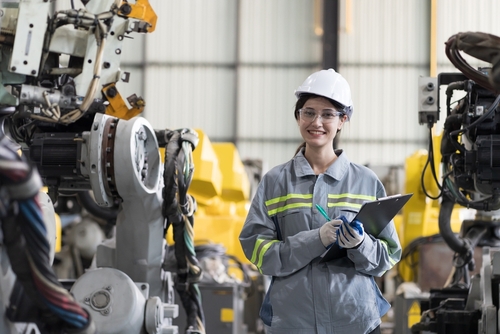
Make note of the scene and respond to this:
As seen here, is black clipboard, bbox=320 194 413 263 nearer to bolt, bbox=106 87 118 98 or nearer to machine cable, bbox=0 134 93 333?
machine cable, bbox=0 134 93 333

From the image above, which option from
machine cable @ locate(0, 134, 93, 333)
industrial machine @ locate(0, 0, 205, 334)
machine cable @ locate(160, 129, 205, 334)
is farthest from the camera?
machine cable @ locate(160, 129, 205, 334)

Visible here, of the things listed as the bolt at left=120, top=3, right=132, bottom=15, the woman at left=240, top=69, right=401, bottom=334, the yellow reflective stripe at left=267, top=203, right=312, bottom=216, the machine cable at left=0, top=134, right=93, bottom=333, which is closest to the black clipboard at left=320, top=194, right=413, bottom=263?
the woman at left=240, top=69, right=401, bottom=334

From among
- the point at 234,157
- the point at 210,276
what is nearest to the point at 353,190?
the point at 210,276

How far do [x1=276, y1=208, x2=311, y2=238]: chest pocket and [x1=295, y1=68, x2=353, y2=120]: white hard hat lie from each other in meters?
0.41

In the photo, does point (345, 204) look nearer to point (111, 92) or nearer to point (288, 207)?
point (288, 207)

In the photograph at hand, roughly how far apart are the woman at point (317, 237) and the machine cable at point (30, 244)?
2.74 ft

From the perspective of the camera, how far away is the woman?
292 centimetres

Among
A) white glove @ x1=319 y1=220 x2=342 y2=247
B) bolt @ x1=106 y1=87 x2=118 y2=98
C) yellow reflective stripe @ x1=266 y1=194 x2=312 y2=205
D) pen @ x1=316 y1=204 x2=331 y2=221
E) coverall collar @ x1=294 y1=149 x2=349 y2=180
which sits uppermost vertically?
bolt @ x1=106 y1=87 x2=118 y2=98

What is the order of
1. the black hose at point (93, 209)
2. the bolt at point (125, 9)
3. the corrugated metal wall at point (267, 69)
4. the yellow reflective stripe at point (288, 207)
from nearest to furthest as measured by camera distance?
1. the yellow reflective stripe at point (288, 207)
2. the bolt at point (125, 9)
3. the black hose at point (93, 209)
4. the corrugated metal wall at point (267, 69)

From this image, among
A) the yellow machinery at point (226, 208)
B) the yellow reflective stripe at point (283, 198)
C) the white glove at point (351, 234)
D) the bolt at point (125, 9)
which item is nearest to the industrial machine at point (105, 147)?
the bolt at point (125, 9)

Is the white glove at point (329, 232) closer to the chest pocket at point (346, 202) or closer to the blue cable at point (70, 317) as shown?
the chest pocket at point (346, 202)

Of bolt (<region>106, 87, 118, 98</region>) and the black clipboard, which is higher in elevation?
bolt (<region>106, 87, 118, 98</region>)

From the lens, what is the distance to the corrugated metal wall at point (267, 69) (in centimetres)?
1558

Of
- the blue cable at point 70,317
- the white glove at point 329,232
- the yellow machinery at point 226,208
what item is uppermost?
the white glove at point 329,232
